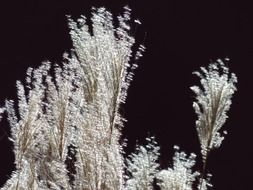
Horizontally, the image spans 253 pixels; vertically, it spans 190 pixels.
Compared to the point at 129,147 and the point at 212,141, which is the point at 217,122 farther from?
the point at 129,147

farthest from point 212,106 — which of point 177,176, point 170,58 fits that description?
point 170,58

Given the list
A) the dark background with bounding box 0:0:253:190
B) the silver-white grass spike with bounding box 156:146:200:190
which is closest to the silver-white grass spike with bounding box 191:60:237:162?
the silver-white grass spike with bounding box 156:146:200:190

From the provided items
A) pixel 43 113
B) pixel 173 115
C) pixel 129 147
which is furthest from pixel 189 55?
pixel 43 113

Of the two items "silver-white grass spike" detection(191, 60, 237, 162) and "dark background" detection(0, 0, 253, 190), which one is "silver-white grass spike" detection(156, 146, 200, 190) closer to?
"silver-white grass spike" detection(191, 60, 237, 162)

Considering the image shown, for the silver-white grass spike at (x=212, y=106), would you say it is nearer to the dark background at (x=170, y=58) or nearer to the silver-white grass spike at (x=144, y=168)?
the silver-white grass spike at (x=144, y=168)

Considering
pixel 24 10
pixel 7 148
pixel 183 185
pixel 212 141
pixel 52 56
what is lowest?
pixel 183 185

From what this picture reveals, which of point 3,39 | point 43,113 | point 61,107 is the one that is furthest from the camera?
point 3,39

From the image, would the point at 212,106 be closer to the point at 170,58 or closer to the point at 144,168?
the point at 144,168

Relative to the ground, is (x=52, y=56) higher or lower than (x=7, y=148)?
higher

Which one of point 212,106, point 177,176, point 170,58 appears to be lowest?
point 177,176
